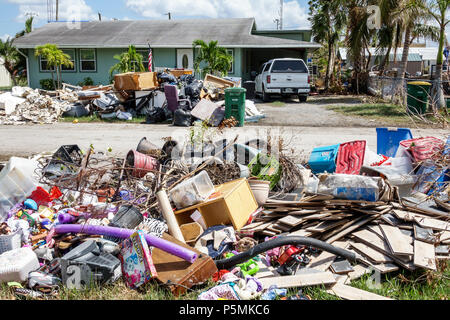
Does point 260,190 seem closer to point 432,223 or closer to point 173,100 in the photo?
point 432,223

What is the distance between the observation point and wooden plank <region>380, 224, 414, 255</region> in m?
4.09

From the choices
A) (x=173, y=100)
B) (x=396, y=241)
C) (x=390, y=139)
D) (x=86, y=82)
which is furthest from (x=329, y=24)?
(x=396, y=241)

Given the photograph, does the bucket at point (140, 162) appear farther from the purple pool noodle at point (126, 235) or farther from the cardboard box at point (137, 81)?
the cardboard box at point (137, 81)

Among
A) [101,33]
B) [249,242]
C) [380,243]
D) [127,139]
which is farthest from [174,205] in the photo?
[101,33]

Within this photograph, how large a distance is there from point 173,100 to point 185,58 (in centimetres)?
1155

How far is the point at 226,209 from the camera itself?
5.05 m

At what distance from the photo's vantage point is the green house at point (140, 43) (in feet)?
79.2

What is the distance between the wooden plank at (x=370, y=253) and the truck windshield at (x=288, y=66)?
15881mm

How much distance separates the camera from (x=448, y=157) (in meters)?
4.45

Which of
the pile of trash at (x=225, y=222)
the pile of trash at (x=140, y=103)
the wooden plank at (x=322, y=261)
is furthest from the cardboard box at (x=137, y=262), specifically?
the pile of trash at (x=140, y=103)

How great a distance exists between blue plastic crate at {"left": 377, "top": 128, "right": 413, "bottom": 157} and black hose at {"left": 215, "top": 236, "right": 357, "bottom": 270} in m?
3.74

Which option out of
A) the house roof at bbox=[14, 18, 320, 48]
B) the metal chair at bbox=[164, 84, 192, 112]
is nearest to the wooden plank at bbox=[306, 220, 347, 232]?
A: the metal chair at bbox=[164, 84, 192, 112]
